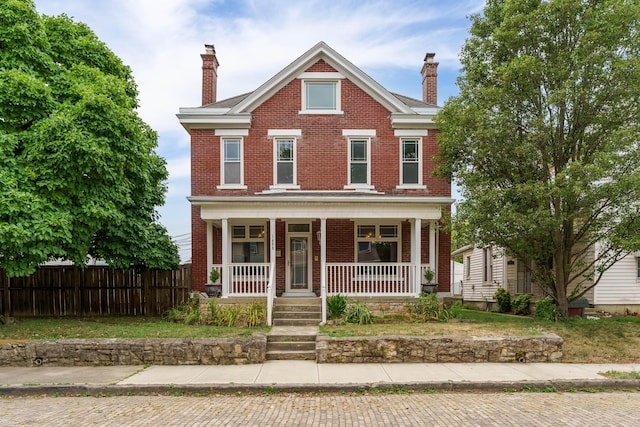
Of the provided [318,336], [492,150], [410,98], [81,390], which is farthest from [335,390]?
[410,98]

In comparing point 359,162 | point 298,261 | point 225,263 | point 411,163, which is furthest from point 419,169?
point 225,263

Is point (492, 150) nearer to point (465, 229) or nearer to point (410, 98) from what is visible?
point (465, 229)

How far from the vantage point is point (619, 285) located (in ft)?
51.9

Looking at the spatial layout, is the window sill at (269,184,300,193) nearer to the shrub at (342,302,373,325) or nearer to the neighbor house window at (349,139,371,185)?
the neighbor house window at (349,139,371,185)

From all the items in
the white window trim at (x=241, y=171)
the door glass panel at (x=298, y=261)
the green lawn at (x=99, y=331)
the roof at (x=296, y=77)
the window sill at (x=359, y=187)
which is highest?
the roof at (x=296, y=77)

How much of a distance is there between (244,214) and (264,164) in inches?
103

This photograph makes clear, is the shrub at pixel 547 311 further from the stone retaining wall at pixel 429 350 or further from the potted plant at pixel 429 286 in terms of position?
the stone retaining wall at pixel 429 350

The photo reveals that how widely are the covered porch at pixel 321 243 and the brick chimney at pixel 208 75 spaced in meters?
4.69

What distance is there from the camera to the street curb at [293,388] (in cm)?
764

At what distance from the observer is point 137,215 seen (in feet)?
49.2

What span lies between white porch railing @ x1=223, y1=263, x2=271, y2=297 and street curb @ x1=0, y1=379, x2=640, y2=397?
6.09 m

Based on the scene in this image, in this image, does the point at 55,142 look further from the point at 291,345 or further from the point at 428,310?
the point at 428,310

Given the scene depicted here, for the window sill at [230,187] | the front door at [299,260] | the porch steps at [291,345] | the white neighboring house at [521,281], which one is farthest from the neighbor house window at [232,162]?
the white neighboring house at [521,281]

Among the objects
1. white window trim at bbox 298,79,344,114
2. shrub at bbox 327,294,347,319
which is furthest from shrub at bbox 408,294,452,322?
white window trim at bbox 298,79,344,114
